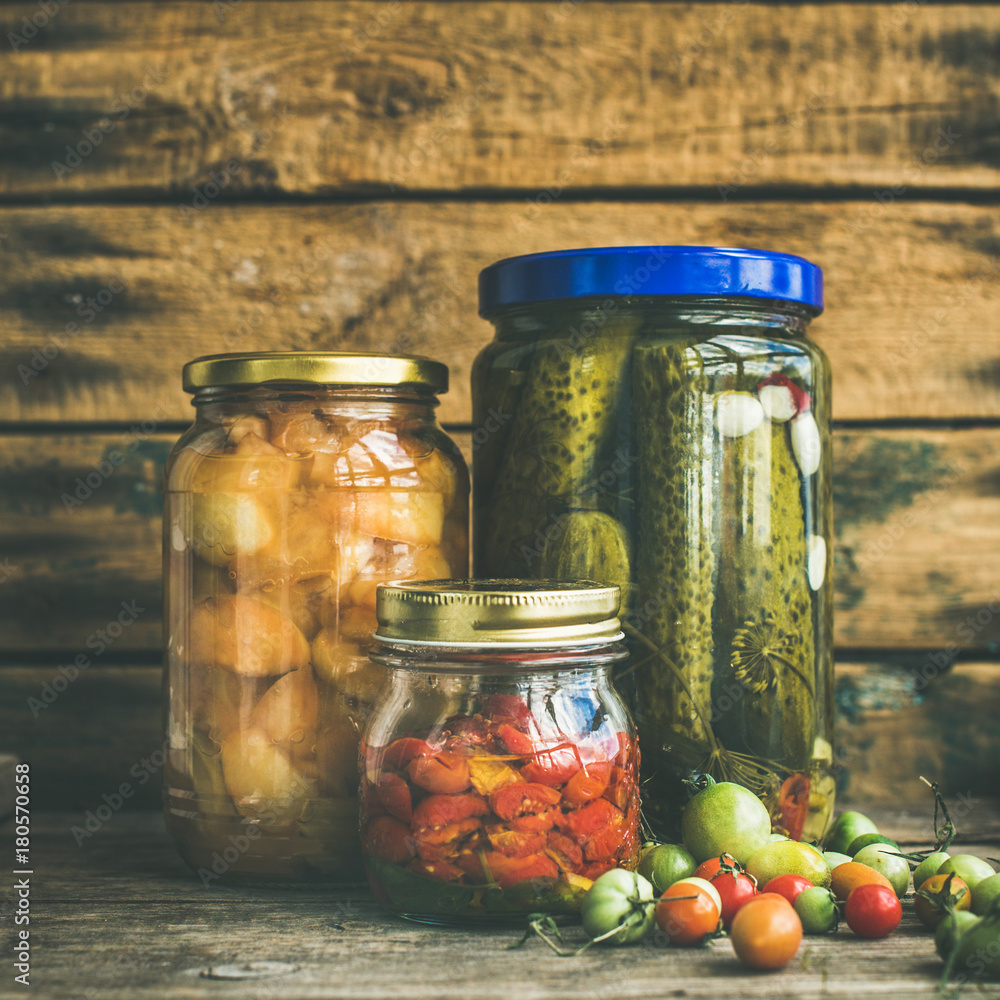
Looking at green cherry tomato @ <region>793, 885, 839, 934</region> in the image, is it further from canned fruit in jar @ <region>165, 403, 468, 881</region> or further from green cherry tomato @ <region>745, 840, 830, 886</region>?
canned fruit in jar @ <region>165, 403, 468, 881</region>

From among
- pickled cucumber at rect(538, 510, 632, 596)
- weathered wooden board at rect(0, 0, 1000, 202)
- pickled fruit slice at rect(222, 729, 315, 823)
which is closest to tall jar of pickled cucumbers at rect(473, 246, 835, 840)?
pickled cucumber at rect(538, 510, 632, 596)

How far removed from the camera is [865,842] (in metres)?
0.74

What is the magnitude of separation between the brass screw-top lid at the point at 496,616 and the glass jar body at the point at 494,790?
2 centimetres

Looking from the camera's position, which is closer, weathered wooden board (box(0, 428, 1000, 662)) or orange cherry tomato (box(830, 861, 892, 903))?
orange cherry tomato (box(830, 861, 892, 903))

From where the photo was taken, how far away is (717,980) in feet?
1.87

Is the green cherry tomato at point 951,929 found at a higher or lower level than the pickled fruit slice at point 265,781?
lower

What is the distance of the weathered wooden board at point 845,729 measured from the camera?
1.06 meters

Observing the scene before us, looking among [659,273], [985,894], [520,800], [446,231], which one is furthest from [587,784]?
[446,231]

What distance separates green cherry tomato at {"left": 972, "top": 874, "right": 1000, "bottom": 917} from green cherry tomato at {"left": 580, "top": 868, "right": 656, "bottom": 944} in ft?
0.68

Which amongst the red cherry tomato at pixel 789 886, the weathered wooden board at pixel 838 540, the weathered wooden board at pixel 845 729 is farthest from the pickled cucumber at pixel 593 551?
the weathered wooden board at pixel 845 729

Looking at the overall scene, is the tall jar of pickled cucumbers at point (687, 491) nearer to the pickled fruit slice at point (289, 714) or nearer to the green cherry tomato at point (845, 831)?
the green cherry tomato at point (845, 831)

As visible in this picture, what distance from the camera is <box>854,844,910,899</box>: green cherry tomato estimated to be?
0.70m

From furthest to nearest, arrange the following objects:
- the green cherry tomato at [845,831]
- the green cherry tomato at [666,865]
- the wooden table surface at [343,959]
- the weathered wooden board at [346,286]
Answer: the weathered wooden board at [346,286], the green cherry tomato at [845,831], the green cherry tomato at [666,865], the wooden table surface at [343,959]

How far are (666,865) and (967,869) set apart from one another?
0.21 meters
